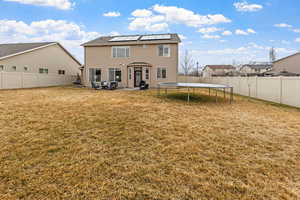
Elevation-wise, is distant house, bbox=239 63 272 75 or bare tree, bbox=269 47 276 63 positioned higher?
bare tree, bbox=269 47 276 63

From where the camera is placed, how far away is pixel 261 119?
6.60 m

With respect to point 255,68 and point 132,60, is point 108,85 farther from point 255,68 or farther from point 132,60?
point 255,68

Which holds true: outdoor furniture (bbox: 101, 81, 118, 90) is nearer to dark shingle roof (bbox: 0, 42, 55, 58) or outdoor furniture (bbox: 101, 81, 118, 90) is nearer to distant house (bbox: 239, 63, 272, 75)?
dark shingle roof (bbox: 0, 42, 55, 58)

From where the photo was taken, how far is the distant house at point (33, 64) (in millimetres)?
17031

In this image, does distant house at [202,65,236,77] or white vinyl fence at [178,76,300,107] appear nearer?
white vinyl fence at [178,76,300,107]

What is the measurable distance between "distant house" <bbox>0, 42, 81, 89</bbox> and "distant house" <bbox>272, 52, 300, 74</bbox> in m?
36.3

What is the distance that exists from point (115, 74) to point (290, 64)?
30.7 meters

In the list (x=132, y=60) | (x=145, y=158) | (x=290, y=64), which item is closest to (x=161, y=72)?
(x=132, y=60)

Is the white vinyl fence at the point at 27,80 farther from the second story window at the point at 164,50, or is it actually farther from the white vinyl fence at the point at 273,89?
the white vinyl fence at the point at 273,89

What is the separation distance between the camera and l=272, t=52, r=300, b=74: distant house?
97.0ft

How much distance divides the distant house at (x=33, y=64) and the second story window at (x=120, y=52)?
337 inches

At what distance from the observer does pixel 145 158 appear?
11.4ft

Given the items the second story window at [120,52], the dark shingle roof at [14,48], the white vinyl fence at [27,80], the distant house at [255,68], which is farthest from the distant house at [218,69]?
→ the dark shingle roof at [14,48]

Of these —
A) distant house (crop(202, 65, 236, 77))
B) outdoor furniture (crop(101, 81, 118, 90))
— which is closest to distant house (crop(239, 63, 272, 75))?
distant house (crop(202, 65, 236, 77))
